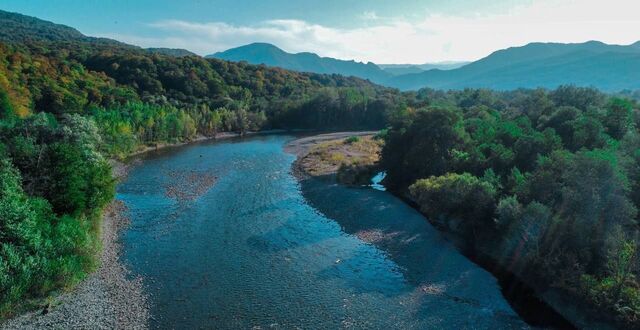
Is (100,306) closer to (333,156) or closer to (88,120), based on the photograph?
(88,120)

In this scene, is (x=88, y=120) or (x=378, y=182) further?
(x=378, y=182)

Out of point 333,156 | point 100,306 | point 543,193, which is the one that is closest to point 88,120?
point 100,306

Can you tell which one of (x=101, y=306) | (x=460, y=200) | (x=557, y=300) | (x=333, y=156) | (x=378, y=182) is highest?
(x=460, y=200)

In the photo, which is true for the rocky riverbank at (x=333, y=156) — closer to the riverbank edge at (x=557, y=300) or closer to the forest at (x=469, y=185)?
the forest at (x=469, y=185)

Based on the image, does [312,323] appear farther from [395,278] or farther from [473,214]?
[473,214]

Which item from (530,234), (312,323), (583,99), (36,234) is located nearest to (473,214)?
(530,234)

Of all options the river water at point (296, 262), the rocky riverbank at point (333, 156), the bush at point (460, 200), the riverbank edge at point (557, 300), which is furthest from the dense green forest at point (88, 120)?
the bush at point (460, 200)

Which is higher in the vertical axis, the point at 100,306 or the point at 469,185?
the point at 469,185
